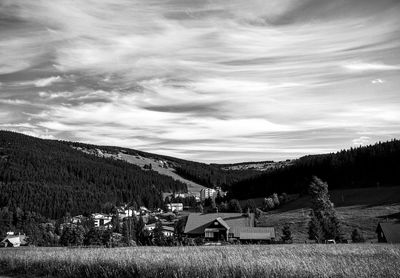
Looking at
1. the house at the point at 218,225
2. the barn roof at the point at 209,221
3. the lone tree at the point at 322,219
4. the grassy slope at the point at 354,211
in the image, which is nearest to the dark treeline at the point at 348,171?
the grassy slope at the point at 354,211

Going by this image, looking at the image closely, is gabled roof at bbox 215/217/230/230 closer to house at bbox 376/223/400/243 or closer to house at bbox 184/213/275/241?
house at bbox 184/213/275/241

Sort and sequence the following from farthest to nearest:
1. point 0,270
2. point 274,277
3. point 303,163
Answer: point 303,163, point 0,270, point 274,277

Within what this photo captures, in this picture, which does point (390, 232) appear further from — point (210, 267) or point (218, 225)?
point (210, 267)

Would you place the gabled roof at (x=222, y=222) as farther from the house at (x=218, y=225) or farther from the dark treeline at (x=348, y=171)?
the dark treeline at (x=348, y=171)

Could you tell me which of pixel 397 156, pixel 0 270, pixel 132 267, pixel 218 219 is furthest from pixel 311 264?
pixel 397 156

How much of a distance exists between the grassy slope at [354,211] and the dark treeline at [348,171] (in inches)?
336

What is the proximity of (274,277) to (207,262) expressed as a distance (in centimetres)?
293

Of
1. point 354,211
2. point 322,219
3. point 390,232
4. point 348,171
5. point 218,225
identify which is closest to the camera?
point 390,232

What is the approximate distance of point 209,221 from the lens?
322ft

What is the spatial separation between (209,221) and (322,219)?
36.8 meters

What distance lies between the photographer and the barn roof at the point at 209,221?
96.2 metres

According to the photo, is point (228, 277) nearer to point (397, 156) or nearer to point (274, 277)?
point (274, 277)

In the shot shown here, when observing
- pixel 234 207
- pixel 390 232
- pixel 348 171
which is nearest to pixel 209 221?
pixel 390 232

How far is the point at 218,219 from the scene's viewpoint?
312 ft
